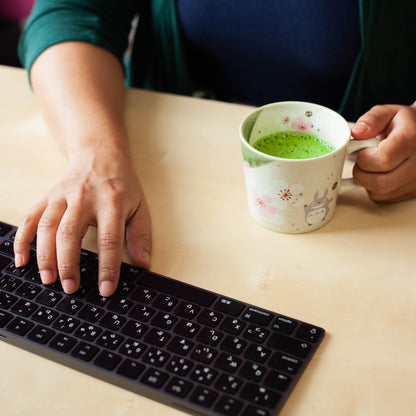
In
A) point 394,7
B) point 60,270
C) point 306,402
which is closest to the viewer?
point 306,402

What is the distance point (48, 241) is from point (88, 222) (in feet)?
0.16

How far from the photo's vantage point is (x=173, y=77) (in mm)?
1068

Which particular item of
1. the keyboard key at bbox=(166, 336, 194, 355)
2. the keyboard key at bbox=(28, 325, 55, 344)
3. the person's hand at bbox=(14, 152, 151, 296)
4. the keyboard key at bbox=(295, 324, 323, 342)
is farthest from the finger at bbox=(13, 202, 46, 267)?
the keyboard key at bbox=(295, 324, 323, 342)

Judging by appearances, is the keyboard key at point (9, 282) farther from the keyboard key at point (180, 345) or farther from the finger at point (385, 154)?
the finger at point (385, 154)

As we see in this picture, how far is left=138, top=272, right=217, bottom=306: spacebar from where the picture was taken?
0.54 m

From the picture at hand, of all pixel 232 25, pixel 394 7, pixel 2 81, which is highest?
pixel 394 7

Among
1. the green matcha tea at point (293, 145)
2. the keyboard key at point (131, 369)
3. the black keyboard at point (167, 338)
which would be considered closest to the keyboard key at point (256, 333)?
the black keyboard at point (167, 338)

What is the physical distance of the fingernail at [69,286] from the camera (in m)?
0.56

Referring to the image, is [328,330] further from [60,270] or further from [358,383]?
[60,270]

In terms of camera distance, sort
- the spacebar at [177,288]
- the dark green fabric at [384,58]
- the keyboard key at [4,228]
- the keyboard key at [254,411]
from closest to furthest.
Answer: the keyboard key at [254,411] < the spacebar at [177,288] < the keyboard key at [4,228] < the dark green fabric at [384,58]

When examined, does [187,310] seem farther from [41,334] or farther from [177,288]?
[41,334]

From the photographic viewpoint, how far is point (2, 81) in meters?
0.95

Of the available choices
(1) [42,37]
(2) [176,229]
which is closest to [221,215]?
(2) [176,229]

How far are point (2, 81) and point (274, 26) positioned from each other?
0.50 metres
